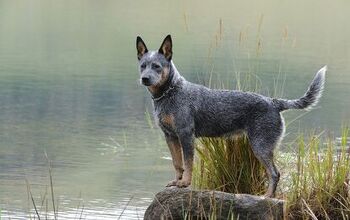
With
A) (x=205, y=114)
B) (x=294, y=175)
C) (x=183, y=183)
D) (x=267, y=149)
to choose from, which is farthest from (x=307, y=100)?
(x=183, y=183)

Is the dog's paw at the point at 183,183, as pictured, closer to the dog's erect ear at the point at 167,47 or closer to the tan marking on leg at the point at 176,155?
the tan marking on leg at the point at 176,155

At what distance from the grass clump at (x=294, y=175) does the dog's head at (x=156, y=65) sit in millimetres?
912

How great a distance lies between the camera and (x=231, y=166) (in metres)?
9.43

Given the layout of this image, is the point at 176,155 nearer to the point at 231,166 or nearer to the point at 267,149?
the point at 231,166

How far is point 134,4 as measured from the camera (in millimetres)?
61000

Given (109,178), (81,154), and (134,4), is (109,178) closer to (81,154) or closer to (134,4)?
(81,154)

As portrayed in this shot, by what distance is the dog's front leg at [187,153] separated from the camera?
8.77m

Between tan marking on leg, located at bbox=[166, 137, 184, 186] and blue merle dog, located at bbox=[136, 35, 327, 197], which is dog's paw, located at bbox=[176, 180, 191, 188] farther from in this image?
tan marking on leg, located at bbox=[166, 137, 184, 186]

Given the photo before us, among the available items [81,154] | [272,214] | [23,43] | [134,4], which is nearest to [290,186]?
[272,214]

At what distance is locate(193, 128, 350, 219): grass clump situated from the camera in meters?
8.89

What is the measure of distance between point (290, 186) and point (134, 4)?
5227 cm

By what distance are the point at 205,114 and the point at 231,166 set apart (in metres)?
0.74

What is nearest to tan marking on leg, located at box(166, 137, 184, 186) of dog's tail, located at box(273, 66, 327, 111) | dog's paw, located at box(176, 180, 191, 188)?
dog's paw, located at box(176, 180, 191, 188)

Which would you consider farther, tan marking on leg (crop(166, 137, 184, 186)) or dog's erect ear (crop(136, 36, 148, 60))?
tan marking on leg (crop(166, 137, 184, 186))
